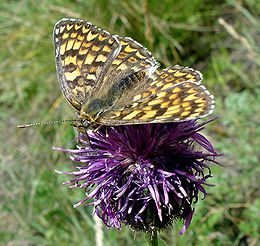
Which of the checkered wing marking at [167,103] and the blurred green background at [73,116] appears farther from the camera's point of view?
the blurred green background at [73,116]

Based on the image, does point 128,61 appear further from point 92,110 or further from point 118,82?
point 92,110

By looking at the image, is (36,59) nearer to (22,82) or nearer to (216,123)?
(22,82)

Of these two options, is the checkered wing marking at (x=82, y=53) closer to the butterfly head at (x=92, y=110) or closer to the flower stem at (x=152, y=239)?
the butterfly head at (x=92, y=110)

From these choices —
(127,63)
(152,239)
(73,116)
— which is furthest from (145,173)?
(73,116)

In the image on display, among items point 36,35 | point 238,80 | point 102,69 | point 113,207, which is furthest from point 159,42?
point 113,207

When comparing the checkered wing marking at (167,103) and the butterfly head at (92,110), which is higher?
the butterfly head at (92,110)

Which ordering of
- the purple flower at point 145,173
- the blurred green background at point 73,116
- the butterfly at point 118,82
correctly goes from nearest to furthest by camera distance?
1. the butterfly at point 118,82
2. the purple flower at point 145,173
3. the blurred green background at point 73,116

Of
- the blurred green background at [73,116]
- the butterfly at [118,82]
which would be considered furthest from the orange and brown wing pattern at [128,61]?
the blurred green background at [73,116]
